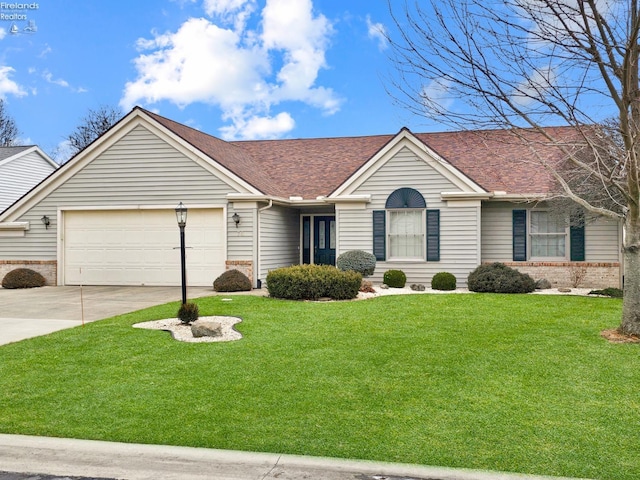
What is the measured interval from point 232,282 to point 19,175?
17639 mm

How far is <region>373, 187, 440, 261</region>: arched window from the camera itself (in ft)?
61.0

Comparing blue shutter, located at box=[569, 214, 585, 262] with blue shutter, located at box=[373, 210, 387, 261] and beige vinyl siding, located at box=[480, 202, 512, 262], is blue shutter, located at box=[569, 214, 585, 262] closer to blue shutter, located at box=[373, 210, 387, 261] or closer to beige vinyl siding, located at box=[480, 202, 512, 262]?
beige vinyl siding, located at box=[480, 202, 512, 262]

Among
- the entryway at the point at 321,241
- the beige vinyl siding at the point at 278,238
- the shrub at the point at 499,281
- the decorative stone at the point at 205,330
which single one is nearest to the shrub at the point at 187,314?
the decorative stone at the point at 205,330

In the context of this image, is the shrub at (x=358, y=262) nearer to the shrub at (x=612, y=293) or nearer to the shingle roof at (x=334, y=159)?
the shingle roof at (x=334, y=159)

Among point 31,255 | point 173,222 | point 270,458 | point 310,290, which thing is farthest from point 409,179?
point 270,458

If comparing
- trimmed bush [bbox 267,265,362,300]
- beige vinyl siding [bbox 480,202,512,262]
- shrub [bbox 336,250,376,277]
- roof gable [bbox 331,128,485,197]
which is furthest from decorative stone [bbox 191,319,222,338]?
beige vinyl siding [bbox 480,202,512,262]

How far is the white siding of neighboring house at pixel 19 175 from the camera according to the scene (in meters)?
28.0

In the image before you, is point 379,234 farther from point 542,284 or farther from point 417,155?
point 542,284

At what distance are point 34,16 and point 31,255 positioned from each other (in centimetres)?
827

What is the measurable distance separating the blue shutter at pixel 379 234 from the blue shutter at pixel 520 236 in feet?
13.4

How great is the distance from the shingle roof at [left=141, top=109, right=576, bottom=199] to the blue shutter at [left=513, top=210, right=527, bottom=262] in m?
0.78

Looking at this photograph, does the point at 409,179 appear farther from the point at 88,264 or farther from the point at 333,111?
the point at 88,264

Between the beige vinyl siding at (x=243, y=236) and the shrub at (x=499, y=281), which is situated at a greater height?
the beige vinyl siding at (x=243, y=236)

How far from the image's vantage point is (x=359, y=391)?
7.07 metres
